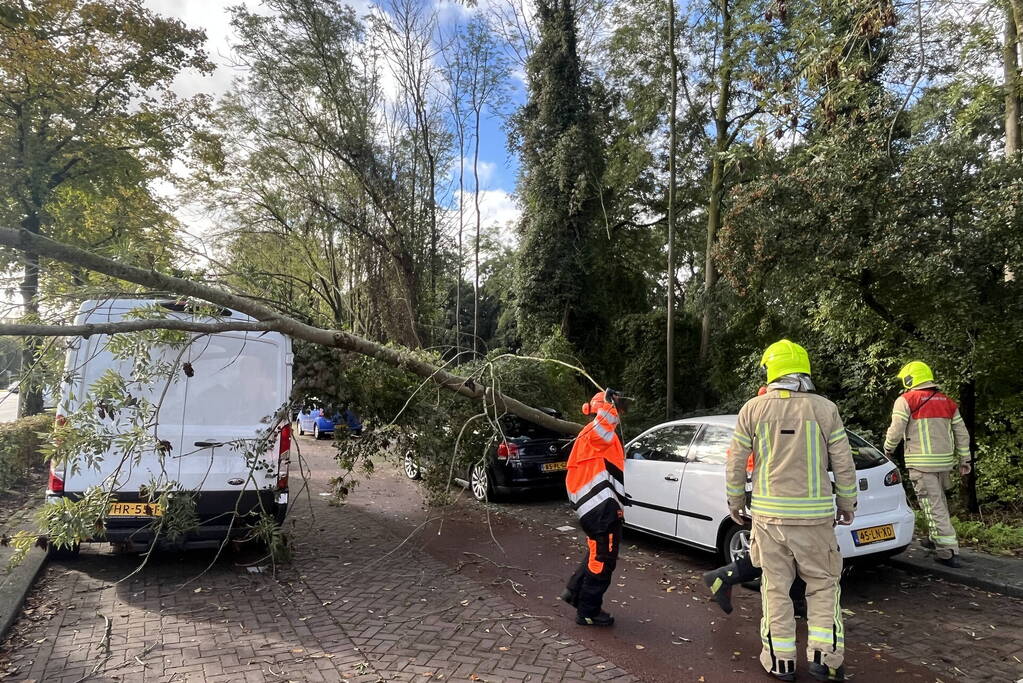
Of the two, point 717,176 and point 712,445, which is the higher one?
point 717,176

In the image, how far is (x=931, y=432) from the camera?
20.2ft

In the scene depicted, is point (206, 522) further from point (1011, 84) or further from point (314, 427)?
point (314, 427)

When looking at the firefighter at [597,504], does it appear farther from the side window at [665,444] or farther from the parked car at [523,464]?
the parked car at [523,464]

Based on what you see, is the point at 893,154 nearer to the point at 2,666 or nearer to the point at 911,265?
the point at 911,265

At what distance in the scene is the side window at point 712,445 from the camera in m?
5.94

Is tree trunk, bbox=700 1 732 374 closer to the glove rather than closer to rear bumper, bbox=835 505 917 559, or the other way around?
rear bumper, bbox=835 505 917 559

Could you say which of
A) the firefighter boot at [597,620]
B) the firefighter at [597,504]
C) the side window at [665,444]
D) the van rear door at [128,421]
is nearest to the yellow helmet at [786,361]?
the firefighter at [597,504]

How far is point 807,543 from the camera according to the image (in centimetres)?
387

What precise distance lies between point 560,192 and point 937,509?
13.5m

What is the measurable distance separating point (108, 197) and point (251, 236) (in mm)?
4036

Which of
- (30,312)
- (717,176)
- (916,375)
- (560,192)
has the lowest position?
(916,375)

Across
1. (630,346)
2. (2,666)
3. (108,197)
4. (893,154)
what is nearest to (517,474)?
(2,666)

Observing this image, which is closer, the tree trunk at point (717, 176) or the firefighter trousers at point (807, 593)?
the firefighter trousers at point (807, 593)

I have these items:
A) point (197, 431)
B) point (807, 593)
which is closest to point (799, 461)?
point (807, 593)
